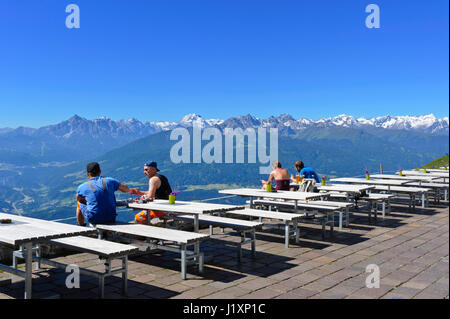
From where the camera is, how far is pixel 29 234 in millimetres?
3533

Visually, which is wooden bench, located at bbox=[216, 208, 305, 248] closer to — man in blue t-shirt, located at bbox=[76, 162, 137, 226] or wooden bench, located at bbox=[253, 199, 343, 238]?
wooden bench, located at bbox=[253, 199, 343, 238]

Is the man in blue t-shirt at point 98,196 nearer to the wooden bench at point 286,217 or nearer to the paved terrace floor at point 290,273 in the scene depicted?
the paved terrace floor at point 290,273

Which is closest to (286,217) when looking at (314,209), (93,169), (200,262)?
(314,209)

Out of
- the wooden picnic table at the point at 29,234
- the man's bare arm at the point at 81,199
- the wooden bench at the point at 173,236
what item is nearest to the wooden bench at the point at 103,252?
the wooden picnic table at the point at 29,234

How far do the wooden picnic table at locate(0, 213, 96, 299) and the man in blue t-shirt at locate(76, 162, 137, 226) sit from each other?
773 millimetres

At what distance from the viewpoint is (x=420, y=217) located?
8883mm

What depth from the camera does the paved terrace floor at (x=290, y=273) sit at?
3885 mm

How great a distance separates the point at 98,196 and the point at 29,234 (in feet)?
4.51

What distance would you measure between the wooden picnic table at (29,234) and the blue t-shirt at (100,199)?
2.52 feet

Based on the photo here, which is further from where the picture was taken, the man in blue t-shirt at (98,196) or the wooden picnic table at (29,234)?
the man in blue t-shirt at (98,196)

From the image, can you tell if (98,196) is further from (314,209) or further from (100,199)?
(314,209)

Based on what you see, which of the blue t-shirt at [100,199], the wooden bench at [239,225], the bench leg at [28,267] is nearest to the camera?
the bench leg at [28,267]

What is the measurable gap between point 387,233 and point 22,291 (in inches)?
231
